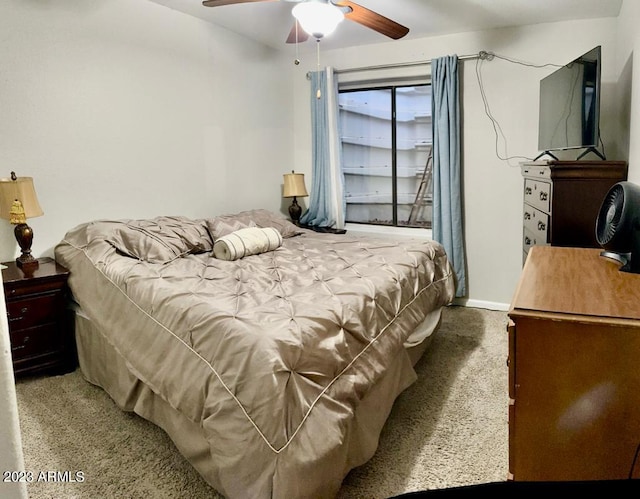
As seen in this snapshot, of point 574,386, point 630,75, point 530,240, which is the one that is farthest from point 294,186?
point 574,386

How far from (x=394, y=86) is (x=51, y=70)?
9.50 feet

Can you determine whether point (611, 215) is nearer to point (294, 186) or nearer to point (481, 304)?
point (481, 304)

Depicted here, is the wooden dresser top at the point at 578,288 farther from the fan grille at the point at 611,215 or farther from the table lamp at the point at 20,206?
the table lamp at the point at 20,206

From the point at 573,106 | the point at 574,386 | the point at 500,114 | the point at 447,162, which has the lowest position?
the point at 574,386

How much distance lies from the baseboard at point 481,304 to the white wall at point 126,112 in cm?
212

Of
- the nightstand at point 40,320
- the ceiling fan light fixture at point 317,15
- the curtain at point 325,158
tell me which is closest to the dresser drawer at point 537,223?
the ceiling fan light fixture at point 317,15

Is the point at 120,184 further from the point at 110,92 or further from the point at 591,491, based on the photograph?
the point at 591,491

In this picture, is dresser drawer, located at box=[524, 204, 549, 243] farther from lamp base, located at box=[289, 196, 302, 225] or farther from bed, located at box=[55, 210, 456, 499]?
lamp base, located at box=[289, 196, 302, 225]

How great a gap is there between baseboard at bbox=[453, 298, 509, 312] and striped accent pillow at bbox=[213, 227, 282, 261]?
1.89m

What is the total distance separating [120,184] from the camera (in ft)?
10.8

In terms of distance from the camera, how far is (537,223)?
122 inches

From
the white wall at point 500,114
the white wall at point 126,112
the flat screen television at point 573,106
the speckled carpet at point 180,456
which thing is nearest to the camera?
the speckled carpet at point 180,456

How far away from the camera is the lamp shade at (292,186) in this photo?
4.62 meters

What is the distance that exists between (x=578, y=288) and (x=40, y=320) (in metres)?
2.70
